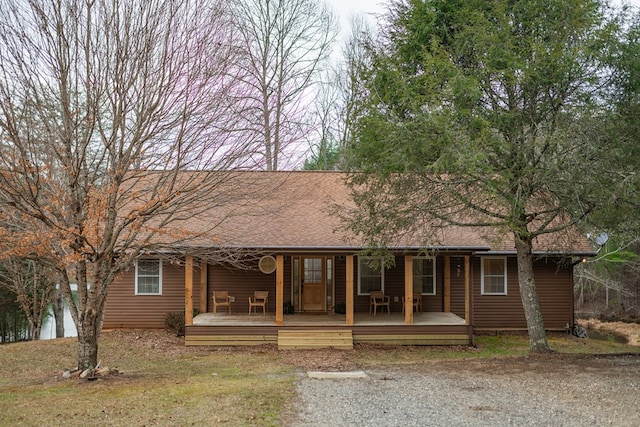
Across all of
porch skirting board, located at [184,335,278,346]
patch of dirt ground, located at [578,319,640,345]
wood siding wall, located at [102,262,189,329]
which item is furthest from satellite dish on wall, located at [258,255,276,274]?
→ patch of dirt ground, located at [578,319,640,345]

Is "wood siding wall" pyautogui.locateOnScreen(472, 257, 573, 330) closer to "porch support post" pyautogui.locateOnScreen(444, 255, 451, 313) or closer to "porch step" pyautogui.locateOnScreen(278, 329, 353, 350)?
"porch support post" pyautogui.locateOnScreen(444, 255, 451, 313)

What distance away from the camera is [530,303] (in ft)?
45.1

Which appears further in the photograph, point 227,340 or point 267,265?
point 267,265

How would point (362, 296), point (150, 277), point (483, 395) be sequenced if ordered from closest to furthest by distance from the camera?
point (483, 395) < point (150, 277) < point (362, 296)

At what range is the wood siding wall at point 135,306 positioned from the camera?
17.6 m

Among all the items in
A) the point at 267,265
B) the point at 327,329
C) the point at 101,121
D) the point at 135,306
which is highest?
the point at 101,121

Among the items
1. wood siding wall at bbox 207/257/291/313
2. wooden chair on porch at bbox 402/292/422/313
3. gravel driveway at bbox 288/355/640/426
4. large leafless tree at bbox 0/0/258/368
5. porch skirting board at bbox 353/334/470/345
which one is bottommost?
porch skirting board at bbox 353/334/470/345

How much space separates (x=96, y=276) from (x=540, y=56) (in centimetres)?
864

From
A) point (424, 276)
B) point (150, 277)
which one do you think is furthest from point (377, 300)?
point (150, 277)

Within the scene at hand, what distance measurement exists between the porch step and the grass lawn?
1.00 feet

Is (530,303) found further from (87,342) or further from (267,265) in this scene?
(87,342)

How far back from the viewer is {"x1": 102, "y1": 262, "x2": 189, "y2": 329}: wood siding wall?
17.6 metres

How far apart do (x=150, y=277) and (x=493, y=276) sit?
10.2 metres

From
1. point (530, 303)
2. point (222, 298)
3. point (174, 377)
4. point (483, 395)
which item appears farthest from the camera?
point (222, 298)
